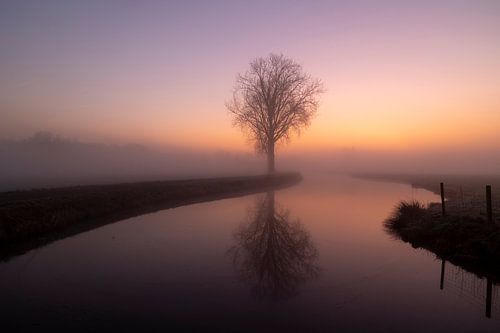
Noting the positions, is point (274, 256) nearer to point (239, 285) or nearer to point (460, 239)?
point (239, 285)

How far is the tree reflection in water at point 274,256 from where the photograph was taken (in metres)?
9.50

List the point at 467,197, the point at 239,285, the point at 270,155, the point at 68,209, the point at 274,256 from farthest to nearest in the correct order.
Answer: the point at 270,155
the point at 467,197
the point at 68,209
the point at 274,256
the point at 239,285

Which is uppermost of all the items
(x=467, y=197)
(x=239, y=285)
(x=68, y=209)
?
(x=68, y=209)

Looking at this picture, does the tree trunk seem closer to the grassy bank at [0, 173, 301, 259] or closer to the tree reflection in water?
the grassy bank at [0, 173, 301, 259]

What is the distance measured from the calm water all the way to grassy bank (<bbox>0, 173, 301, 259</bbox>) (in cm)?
165

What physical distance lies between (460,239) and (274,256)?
22.5 ft

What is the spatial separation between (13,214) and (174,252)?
784 centimetres

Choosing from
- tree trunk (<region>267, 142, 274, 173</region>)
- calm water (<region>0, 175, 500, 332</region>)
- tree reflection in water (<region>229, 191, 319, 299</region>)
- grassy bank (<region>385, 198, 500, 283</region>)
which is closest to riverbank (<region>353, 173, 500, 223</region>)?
grassy bank (<region>385, 198, 500, 283</region>)

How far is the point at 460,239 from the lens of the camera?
12.9m

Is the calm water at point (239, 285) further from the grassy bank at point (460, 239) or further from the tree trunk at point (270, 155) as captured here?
the tree trunk at point (270, 155)

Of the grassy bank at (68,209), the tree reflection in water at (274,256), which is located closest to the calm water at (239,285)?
the tree reflection in water at (274,256)

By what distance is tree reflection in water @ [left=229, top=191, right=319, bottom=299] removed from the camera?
9.50 meters

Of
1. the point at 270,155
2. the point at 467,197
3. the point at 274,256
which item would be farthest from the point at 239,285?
the point at 270,155

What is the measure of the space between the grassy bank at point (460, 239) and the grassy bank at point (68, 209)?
591 inches
